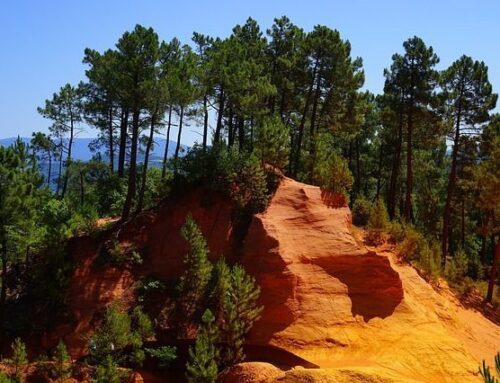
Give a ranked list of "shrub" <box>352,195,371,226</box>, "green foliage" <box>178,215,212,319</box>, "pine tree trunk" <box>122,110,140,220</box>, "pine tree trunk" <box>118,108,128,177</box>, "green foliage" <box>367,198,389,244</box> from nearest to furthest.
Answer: "green foliage" <box>178,215,212,319</box>
"pine tree trunk" <box>122,110,140,220</box>
"green foliage" <box>367,198,389,244</box>
"shrub" <box>352,195,371,226</box>
"pine tree trunk" <box>118,108,128,177</box>

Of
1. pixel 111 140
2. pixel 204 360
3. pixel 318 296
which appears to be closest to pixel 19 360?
pixel 204 360

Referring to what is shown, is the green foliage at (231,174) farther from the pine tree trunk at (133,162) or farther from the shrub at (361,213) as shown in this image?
the shrub at (361,213)

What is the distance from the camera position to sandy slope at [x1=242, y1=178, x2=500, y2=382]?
16781mm

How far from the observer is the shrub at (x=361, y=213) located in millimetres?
27422

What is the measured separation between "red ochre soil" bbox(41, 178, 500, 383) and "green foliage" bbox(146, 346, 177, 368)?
2.79m

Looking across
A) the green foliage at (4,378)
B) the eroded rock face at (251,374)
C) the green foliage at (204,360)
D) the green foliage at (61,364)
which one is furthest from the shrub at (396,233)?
the green foliage at (4,378)

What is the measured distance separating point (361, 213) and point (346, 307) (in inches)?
400

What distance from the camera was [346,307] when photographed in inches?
732

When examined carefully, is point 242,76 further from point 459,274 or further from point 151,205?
point 459,274

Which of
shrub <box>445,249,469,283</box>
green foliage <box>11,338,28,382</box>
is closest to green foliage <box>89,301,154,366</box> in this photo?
green foliage <box>11,338,28,382</box>

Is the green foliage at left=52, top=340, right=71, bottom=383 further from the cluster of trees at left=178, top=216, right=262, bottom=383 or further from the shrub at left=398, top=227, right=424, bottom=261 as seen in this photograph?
the shrub at left=398, top=227, right=424, bottom=261

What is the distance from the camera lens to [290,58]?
3278cm

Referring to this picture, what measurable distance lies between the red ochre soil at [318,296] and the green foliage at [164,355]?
9.14ft

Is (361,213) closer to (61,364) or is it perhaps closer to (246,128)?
(246,128)
